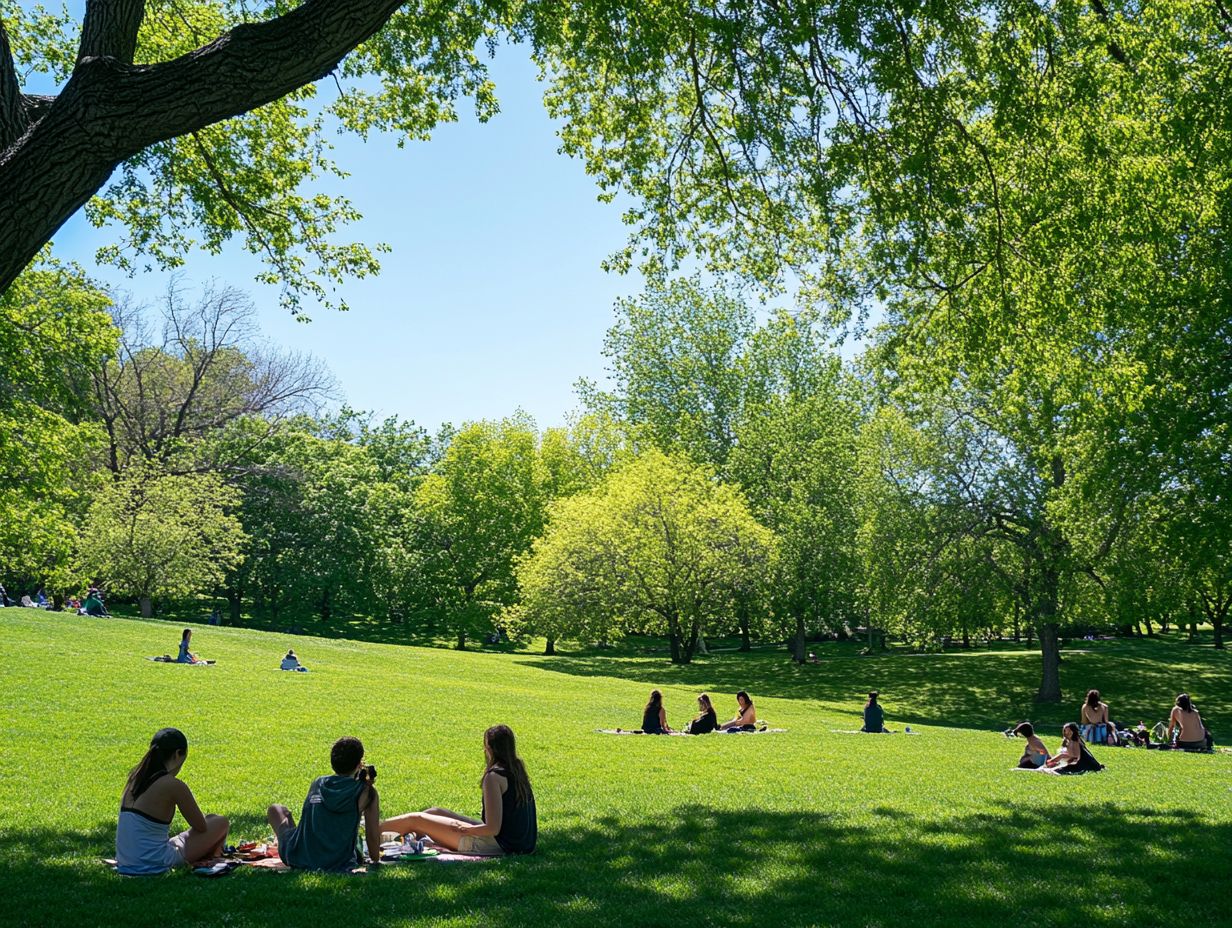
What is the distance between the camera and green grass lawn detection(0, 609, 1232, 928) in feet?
21.6

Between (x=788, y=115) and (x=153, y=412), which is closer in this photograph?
(x=788, y=115)

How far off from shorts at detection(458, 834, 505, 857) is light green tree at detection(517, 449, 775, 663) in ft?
118

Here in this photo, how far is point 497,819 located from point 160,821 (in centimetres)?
289

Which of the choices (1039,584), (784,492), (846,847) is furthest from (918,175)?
(784,492)

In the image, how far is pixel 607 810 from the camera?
35.7 ft

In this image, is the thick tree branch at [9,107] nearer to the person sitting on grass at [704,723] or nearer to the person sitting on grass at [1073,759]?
the person sitting on grass at [1073,759]

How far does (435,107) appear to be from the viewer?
14.0 metres

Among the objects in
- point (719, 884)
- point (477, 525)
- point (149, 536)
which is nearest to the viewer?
point (719, 884)

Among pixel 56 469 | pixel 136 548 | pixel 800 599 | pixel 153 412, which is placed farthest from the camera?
pixel 153 412

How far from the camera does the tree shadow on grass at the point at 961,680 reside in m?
33.5

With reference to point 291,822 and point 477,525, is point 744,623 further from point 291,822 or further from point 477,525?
point 291,822

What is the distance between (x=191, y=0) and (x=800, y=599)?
3813 centimetres

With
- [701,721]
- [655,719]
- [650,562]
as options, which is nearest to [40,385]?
[655,719]

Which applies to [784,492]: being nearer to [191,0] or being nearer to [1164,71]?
[1164,71]
